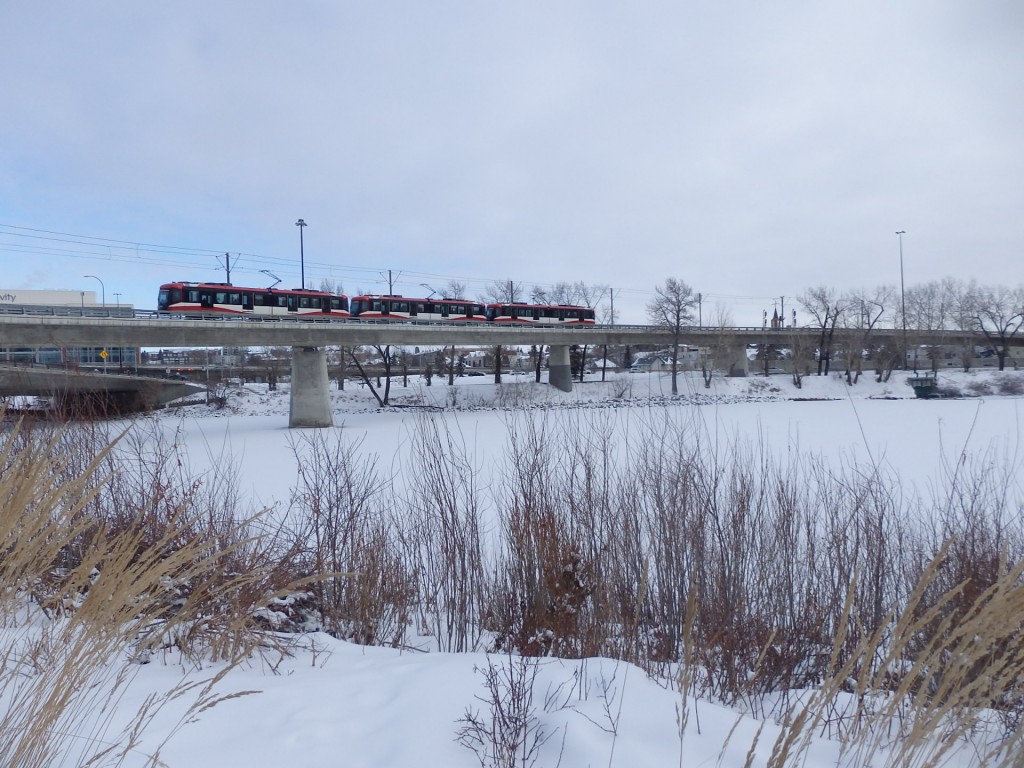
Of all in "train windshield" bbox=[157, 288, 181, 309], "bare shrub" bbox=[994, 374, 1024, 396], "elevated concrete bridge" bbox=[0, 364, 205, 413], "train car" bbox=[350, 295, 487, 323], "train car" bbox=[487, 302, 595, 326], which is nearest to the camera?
"elevated concrete bridge" bbox=[0, 364, 205, 413]

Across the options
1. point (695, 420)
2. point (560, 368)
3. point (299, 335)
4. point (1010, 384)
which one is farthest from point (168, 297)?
point (1010, 384)

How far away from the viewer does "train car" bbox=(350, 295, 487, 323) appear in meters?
48.0

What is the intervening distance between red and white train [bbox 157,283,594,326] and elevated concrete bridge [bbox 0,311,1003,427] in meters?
1.33

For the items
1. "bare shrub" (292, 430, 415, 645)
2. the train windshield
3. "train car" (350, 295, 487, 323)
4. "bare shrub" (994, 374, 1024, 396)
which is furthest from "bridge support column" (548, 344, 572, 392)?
"bare shrub" (292, 430, 415, 645)

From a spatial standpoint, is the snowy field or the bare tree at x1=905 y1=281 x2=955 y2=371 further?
the bare tree at x1=905 y1=281 x2=955 y2=371

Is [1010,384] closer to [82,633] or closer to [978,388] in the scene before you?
[978,388]

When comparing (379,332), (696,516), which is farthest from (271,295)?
(696,516)

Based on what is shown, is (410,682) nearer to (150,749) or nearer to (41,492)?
(150,749)

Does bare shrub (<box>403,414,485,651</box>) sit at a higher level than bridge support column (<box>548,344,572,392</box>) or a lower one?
lower

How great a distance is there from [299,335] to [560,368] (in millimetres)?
25138

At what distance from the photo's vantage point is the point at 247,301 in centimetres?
4144

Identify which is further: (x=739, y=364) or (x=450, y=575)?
(x=739, y=364)

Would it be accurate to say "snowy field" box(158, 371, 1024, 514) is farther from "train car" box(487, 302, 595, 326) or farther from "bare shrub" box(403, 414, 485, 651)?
"train car" box(487, 302, 595, 326)

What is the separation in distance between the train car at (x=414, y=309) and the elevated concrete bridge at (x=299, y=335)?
217 inches
